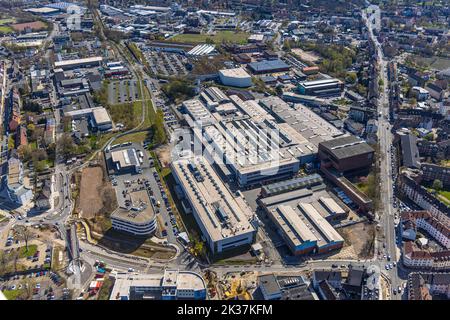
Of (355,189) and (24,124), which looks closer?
(355,189)

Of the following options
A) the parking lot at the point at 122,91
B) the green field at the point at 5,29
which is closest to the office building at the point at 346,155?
the parking lot at the point at 122,91

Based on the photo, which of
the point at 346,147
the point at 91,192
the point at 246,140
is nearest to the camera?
the point at 91,192

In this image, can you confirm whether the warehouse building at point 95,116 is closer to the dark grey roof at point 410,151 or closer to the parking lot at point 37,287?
the parking lot at point 37,287

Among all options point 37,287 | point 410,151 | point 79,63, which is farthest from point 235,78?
point 37,287

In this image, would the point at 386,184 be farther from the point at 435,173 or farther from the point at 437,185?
the point at 435,173

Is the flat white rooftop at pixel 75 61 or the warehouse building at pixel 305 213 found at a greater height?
the flat white rooftop at pixel 75 61

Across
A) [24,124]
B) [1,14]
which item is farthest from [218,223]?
[1,14]
